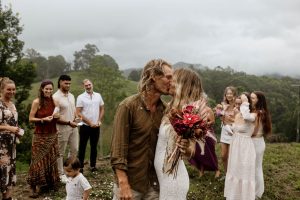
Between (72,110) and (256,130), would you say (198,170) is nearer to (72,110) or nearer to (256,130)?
(256,130)

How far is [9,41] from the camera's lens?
25828 millimetres

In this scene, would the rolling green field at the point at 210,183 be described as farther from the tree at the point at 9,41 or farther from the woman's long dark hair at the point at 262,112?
the tree at the point at 9,41

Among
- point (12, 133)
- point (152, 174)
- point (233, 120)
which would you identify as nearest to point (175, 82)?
point (152, 174)

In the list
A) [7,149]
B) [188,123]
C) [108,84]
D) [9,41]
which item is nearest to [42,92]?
[7,149]

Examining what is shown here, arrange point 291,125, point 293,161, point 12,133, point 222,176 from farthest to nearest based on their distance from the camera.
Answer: point 291,125 → point 293,161 → point 222,176 → point 12,133

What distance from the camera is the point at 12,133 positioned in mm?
7051

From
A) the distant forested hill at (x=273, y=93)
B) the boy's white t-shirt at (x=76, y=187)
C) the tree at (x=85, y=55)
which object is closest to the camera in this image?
the boy's white t-shirt at (x=76, y=187)

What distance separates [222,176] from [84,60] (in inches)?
3029

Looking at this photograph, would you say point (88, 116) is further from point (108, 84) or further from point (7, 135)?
point (108, 84)

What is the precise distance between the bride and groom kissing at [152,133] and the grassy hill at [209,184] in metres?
4.73

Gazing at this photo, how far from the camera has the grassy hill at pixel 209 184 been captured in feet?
28.0

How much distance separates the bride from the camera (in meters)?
3.78

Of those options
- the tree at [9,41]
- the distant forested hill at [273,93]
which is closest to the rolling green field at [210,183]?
the tree at [9,41]

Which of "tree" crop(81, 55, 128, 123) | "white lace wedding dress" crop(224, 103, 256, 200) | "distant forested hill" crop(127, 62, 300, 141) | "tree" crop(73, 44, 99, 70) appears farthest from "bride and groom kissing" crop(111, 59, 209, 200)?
"tree" crop(73, 44, 99, 70)
